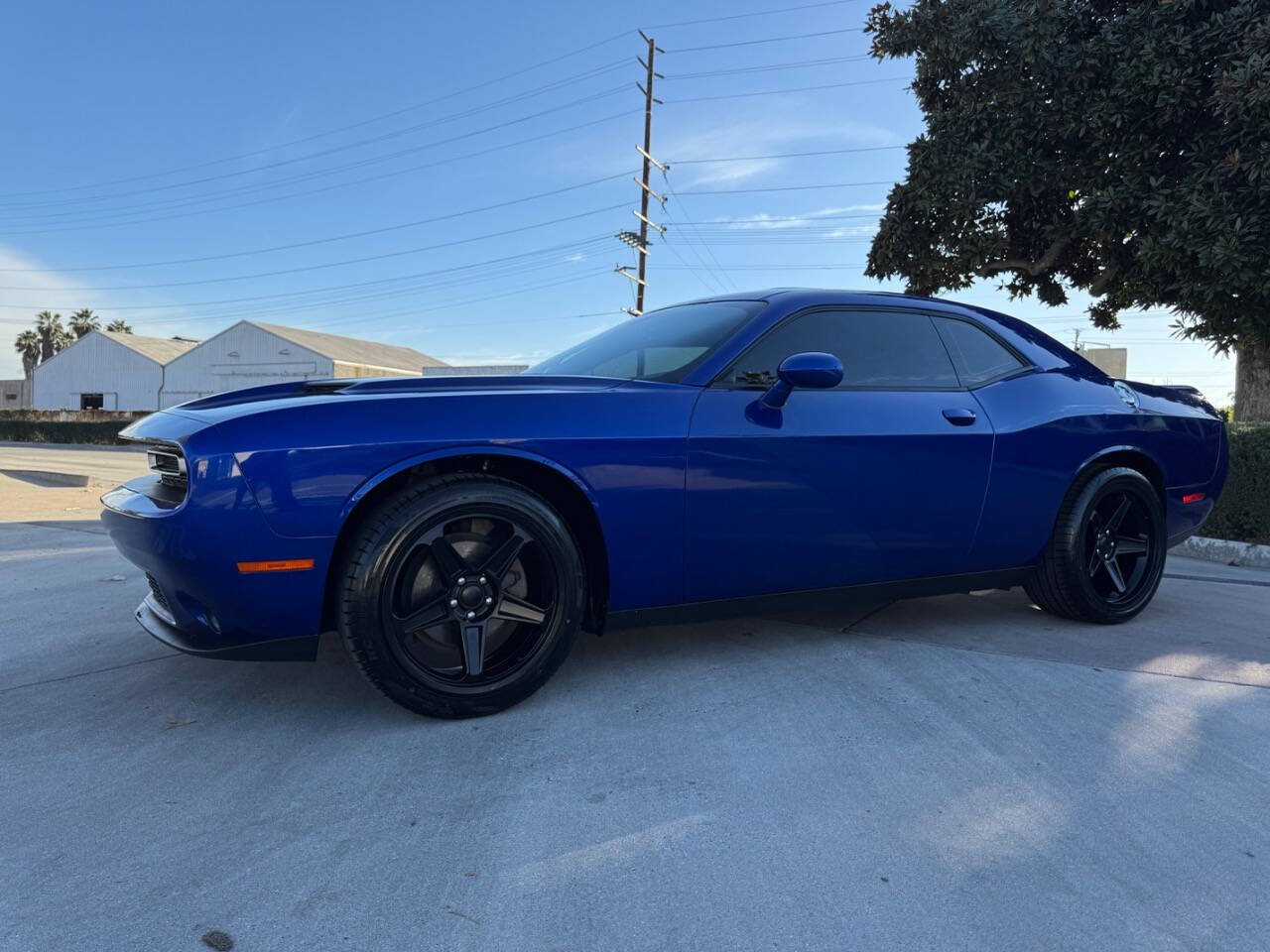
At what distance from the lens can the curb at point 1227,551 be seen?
618 centimetres

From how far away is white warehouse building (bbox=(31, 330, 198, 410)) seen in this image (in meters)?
45.4

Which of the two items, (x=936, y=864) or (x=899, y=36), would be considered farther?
(x=899, y=36)

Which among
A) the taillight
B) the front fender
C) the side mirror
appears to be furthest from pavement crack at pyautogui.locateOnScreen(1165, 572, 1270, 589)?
the taillight

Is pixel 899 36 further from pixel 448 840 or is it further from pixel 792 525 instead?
pixel 448 840

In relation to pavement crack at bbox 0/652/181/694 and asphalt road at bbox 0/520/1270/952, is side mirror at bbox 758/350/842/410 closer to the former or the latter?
asphalt road at bbox 0/520/1270/952

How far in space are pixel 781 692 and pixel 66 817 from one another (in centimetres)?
208

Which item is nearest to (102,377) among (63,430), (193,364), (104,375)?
(104,375)

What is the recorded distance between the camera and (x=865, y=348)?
132 inches

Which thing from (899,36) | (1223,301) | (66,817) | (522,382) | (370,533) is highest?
(899,36)

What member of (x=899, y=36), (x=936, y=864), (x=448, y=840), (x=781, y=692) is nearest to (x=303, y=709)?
(x=448, y=840)

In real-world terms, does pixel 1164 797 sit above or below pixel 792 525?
below

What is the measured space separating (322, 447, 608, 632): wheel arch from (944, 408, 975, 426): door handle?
5.23ft

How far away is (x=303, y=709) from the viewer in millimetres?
2666

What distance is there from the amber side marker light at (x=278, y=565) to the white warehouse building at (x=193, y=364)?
3700 centimetres
